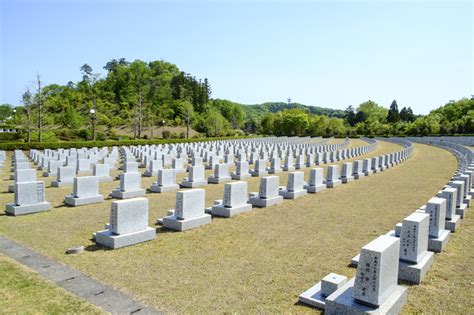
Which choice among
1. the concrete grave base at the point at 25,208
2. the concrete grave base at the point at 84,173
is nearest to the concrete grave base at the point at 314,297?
the concrete grave base at the point at 25,208

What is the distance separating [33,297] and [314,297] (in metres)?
3.45

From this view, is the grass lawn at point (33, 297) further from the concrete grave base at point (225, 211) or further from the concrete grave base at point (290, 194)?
the concrete grave base at point (290, 194)

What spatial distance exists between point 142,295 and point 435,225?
17.2 ft

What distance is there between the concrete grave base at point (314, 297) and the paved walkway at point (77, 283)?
179 cm

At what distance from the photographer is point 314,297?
449 cm

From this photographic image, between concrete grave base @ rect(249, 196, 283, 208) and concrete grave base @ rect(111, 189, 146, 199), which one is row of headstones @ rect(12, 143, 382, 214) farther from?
concrete grave base @ rect(249, 196, 283, 208)

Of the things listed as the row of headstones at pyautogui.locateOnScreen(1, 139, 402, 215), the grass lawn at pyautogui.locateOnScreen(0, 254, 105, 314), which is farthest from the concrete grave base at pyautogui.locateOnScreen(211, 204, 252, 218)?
the grass lawn at pyautogui.locateOnScreen(0, 254, 105, 314)

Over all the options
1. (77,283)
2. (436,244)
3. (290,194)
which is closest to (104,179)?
(290,194)

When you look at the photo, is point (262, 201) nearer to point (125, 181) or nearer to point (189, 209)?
point (189, 209)

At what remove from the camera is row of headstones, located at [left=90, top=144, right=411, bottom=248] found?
6.52 m

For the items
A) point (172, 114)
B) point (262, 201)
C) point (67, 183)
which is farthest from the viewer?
point (172, 114)

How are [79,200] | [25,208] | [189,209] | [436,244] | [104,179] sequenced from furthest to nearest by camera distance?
1. [104,179]
2. [79,200]
3. [25,208]
4. [189,209]
5. [436,244]

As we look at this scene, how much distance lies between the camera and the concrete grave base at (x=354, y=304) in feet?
12.7

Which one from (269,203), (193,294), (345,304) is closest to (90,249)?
(193,294)
